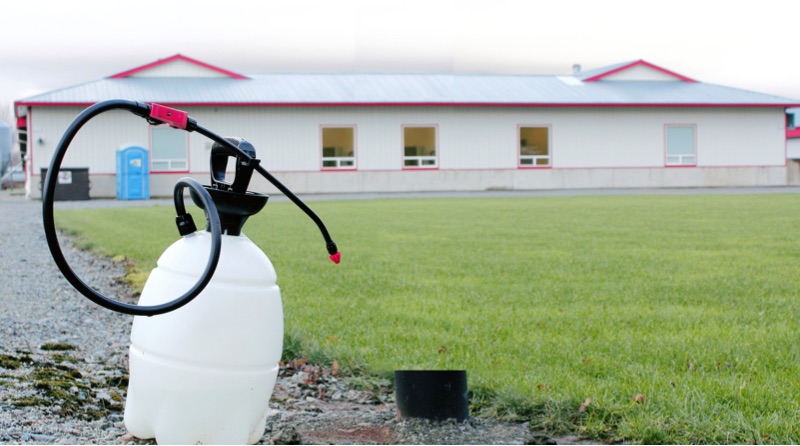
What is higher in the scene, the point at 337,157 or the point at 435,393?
the point at 337,157

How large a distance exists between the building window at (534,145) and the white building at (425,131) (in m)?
0.05

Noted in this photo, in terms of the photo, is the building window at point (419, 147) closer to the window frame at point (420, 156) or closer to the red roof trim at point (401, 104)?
the window frame at point (420, 156)

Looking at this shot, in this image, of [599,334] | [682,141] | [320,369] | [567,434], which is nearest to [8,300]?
[320,369]

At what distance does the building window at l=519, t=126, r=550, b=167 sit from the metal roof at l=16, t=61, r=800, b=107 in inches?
48.4

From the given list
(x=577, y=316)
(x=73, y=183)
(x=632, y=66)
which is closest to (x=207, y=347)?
(x=577, y=316)

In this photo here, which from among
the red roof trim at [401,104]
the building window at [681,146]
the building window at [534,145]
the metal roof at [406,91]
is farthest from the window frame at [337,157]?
the building window at [681,146]

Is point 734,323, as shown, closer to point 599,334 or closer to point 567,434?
point 599,334

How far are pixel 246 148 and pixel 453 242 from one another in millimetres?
9172

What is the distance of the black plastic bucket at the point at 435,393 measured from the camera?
374 centimetres

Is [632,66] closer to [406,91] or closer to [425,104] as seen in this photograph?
[406,91]

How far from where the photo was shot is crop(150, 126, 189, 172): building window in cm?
3194

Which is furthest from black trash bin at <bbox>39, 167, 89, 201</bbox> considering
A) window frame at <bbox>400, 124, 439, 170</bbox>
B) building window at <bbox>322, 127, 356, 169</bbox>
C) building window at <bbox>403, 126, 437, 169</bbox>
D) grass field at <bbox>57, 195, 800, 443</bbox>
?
grass field at <bbox>57, 195, 800, 443</bbox>

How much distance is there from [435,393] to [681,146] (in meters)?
34.3

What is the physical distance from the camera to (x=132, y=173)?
29406mm
